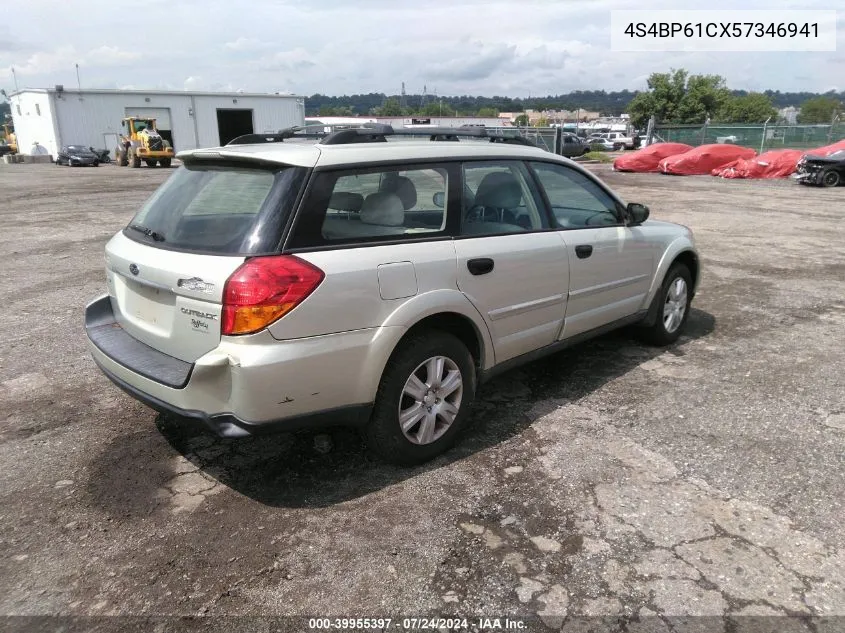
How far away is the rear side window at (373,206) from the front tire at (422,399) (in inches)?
23.1

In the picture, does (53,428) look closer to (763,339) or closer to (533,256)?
(533,256)

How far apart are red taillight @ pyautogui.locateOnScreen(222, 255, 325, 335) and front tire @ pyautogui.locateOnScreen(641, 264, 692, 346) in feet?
10.9

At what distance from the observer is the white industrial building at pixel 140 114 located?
42812 mm

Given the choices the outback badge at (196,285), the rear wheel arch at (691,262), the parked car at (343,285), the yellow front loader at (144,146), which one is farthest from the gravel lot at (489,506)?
the yellow front loader at (144,146)

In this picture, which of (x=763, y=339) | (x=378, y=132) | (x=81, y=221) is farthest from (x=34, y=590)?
(x=81, y=221)

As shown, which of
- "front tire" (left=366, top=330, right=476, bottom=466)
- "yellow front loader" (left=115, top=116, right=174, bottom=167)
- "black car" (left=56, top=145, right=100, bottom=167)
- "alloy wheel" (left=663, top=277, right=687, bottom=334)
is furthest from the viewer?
"black car" (left=56, top=145, right=100, bottom=167)

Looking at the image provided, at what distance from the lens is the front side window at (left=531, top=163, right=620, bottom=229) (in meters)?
4.13

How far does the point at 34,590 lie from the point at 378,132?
2756 mm

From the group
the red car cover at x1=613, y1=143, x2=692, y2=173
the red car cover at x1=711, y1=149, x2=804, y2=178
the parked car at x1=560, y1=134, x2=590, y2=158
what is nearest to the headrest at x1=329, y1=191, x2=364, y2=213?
the red car cover at x1=711, y1=149, x2=804, y2=178

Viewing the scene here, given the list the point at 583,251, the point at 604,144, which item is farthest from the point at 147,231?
the point at 604,144

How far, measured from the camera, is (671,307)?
5250mm

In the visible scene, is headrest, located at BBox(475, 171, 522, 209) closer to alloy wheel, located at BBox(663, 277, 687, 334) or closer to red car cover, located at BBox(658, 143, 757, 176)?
alloy wheel, located at BBox(663, 277, 687, 334)

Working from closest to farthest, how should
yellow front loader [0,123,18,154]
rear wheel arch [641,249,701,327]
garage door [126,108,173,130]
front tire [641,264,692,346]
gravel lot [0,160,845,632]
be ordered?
gravel lot [0,160,845,632], rear wheel arch [641,249,701,327], front tire [641,264,692,346], garage door [126,108,173,130], yellow front loader [0,123,18,154]

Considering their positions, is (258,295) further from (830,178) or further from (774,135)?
(774,135)
